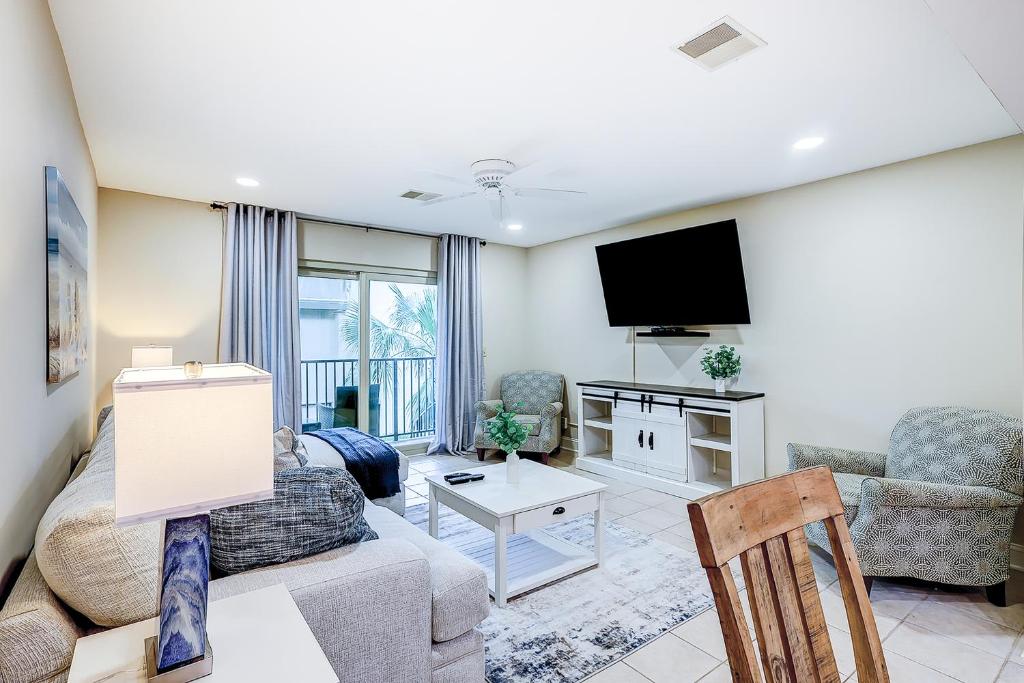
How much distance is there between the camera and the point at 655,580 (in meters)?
2.75

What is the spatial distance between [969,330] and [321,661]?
12.6ft

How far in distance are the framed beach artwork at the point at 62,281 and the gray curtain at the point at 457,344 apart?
333 centimetres

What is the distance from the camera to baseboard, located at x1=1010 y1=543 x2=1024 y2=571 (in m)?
2.85

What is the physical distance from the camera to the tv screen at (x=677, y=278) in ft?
13.6

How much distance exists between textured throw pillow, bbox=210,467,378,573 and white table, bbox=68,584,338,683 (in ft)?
0.71

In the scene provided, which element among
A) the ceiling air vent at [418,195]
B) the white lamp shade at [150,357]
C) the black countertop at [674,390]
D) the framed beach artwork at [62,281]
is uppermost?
the ceiling air vent at [418,195]

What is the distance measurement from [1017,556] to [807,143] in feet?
8.58

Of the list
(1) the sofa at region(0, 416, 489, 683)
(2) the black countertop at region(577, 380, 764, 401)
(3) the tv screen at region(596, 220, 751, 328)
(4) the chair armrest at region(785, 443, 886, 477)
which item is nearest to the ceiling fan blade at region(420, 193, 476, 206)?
(3) the tv screen at region(596, 220, 751, 328)

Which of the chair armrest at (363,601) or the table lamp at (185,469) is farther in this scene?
the chair armrest at (363,601)

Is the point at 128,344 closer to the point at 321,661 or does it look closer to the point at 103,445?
the point at 103,445

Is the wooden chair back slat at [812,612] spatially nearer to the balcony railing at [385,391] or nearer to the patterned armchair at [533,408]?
the patterned armchair at [533,408]

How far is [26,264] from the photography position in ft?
4.95

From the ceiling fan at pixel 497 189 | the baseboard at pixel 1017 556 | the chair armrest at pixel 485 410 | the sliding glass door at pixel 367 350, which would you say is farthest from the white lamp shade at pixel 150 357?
the baseboard at pixel 1017 556

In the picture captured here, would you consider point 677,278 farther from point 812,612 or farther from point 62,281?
point 62,281
